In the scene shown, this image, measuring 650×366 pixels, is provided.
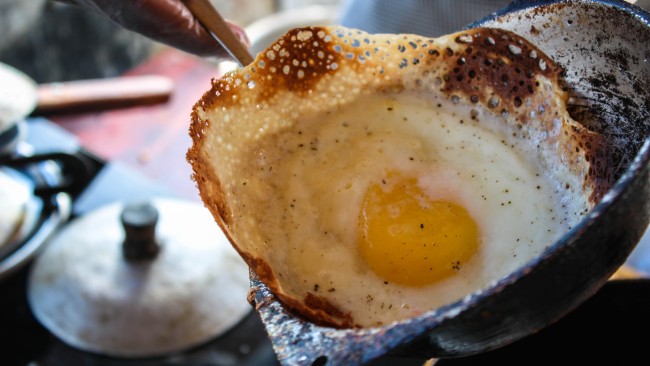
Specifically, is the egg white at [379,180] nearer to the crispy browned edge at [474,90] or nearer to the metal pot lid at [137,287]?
the crispy browned edge at [474,90]

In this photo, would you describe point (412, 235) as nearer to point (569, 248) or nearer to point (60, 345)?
point (569, 248)

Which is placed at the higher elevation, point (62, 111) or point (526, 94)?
point (526, 94)

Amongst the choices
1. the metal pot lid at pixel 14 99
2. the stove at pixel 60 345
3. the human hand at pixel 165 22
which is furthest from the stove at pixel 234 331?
the human hand at pixel 165 22

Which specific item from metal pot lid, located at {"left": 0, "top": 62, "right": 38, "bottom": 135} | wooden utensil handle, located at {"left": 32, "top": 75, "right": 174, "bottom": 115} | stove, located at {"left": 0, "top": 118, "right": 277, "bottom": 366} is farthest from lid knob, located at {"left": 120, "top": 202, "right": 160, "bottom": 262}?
wooden utensil handle, located at {"left": 32, "top": 75, "right": 174, "bottom": 115}

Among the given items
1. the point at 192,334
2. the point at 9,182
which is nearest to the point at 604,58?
the point at 192,334

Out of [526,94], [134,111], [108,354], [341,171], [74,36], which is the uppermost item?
[526,94]

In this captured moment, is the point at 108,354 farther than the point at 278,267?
Yes

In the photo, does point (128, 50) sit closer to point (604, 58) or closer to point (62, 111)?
point (62, 111)
